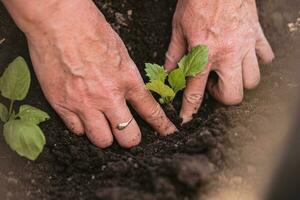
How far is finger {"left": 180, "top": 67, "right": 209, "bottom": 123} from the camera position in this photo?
5.20ft

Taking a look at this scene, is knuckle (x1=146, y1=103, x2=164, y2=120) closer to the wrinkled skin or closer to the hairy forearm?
the wrinkled skin

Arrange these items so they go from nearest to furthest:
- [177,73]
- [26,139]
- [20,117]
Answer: [26,139] → [20,117] → [177,73]

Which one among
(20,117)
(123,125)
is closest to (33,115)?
(20,117)

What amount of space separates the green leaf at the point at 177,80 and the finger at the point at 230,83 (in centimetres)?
14

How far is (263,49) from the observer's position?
1.73m

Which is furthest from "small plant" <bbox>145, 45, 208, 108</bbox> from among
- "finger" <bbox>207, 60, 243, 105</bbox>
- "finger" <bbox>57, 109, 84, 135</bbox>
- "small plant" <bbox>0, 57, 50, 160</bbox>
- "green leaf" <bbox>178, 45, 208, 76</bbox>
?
"small plant" <bbox>0, 57, 50, 160</bbox>

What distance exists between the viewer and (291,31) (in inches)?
73.9

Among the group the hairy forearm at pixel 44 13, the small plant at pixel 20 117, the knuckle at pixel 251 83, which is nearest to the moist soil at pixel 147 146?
the knuckle at pixel 251 83

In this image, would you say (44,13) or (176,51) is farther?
(176,51)

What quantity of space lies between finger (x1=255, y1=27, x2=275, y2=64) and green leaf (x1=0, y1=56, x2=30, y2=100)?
77 centimetres

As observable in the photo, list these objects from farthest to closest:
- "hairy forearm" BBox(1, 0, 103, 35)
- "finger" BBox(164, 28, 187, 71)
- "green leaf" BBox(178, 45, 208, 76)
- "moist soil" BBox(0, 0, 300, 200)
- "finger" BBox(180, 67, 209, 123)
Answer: "finger" BBox(164, 28, 187, 71)
"finger" BBox(180, 67, 209, 123)
"green leaf" BBox(178, 45, 208, 76)
"hairy forearm" BBox(1, 0, 103, 35)
"moist soil" BBox(0, 0, 300, 200)

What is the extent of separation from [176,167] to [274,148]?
0.41m

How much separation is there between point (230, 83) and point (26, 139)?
65 cm

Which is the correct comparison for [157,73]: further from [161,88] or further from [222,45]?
[222,45]
